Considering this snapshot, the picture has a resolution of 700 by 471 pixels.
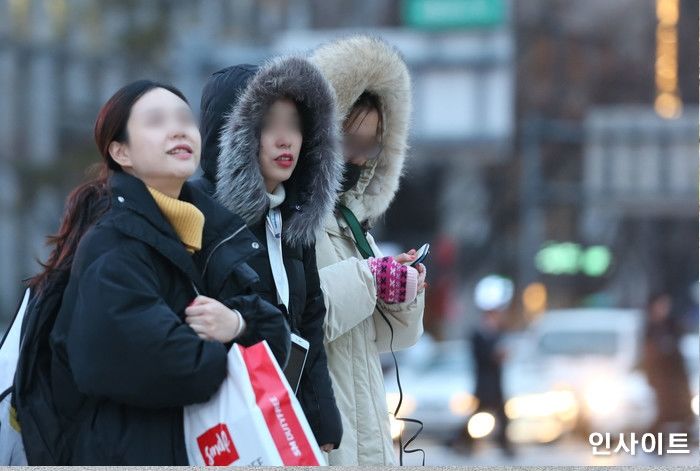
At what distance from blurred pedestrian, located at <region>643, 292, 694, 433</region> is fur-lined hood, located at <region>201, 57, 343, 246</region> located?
9.90 m

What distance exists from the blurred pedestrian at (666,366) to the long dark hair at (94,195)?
10.5m

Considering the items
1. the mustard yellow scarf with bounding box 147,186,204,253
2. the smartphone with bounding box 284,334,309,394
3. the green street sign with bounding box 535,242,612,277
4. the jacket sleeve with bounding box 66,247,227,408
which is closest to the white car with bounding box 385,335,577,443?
the smartphone with bounding box 284,334,309,394

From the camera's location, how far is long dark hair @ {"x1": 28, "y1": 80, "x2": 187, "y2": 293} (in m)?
3.42

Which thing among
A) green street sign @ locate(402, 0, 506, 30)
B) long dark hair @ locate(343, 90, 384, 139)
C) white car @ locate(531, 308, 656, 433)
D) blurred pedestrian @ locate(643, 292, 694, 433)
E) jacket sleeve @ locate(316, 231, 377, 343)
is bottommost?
white car @ locate(531, 308, 656, 433)

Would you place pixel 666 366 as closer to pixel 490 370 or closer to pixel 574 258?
pixel 490 370

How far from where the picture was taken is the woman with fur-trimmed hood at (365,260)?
4062mm

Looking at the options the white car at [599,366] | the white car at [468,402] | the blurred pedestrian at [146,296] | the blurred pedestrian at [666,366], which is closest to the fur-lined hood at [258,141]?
the blurred pedestrian at [146,296]

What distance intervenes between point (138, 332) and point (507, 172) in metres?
33.6

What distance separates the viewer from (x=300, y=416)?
10.9 ft

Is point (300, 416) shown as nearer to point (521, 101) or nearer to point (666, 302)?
point (666, 302)

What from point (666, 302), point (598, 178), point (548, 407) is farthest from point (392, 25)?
point (666, 302)

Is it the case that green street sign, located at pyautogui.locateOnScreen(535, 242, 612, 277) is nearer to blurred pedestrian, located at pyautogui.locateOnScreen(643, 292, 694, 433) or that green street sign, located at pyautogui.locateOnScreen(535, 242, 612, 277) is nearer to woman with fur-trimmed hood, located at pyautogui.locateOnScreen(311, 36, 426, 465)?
blurred pedestrian, located at pyautogui.locateOnScreen(643, 292, 694, 433)

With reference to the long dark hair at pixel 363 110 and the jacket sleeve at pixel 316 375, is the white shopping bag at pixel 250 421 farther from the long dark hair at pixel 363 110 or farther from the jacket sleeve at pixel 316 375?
the long dark hair at pixel 363 110

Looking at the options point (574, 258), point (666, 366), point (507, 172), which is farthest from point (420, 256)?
point (507, 172)
